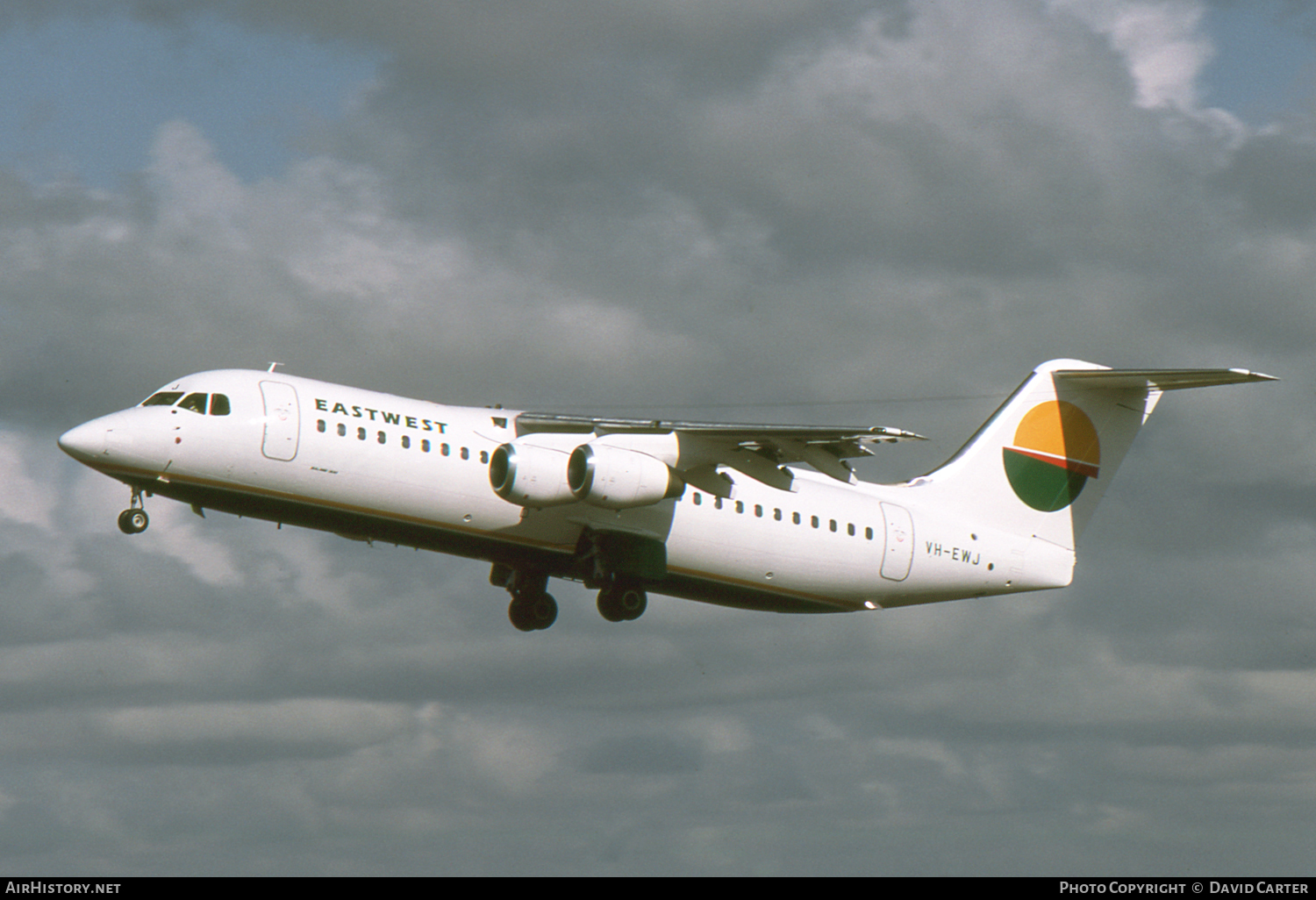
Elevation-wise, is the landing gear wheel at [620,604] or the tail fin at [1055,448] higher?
the tail fin at [1055,448]

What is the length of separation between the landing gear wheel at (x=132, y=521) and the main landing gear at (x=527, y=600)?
6.70 meters

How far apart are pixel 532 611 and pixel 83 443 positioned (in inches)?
338

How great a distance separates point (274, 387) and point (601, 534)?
5.56m

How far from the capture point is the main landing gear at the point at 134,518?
2150 centimetres

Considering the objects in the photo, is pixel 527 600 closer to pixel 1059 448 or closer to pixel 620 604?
pixel 620 604

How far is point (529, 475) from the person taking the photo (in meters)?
22.4

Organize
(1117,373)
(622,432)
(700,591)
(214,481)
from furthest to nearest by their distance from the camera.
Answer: (1117,373), (700,591), (622,432), (214,481)

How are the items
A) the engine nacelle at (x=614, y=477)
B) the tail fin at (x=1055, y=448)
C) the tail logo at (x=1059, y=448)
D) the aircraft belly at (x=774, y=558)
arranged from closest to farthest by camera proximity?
the engine nacelle at (x=614, y=477) < the aircraft belly at (x=774, y=558) < the tail fin at (x=1055, y=448) < the tail logo at (x=1059, y=448)

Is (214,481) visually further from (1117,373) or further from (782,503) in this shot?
(1117,373)

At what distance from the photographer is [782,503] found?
2586 centimetres

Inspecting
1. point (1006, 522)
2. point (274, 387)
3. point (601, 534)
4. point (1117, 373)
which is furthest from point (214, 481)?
point (1117, 373)

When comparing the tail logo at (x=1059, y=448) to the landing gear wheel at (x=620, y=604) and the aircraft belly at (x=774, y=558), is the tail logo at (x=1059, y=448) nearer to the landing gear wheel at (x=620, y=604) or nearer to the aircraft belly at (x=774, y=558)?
the aircraft belly at (x=774, y=558)

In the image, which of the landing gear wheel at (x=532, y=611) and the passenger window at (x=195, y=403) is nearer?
the passenger window at (x=195, y=403)

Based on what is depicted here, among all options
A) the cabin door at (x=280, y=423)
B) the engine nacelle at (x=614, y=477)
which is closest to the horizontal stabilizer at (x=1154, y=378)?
the engine nacelle at (x=614, y=477)
